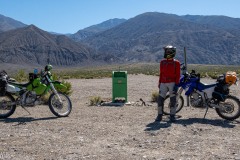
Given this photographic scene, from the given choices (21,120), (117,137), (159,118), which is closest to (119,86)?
(159,118)

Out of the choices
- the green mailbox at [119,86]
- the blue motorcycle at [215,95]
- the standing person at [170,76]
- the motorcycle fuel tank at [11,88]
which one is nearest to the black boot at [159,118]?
the standing person at [170,76]

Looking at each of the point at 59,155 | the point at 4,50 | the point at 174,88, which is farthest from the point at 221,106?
the point at 4,50

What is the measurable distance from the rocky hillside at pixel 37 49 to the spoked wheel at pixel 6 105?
13869 centimetres

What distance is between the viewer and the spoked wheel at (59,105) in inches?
417

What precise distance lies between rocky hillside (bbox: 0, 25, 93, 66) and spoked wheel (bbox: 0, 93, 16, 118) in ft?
455

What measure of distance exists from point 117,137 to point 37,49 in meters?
157

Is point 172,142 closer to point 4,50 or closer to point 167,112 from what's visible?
point 167,112

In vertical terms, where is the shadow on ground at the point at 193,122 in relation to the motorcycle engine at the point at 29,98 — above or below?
below

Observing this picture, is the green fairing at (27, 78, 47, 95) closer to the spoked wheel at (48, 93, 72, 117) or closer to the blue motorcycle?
the spoked wheel at (48, 93, 72, 117)

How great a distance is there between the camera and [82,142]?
775 cm

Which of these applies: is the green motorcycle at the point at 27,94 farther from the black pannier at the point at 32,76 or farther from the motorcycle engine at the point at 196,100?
the motorcycle engine at the point at 196,100

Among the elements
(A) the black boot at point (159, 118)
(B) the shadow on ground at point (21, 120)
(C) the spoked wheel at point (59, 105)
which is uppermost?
(C) the spoked wheel at point (59, 105)

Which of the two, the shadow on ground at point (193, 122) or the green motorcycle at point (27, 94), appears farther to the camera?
the green motorcycle at point (27, 94)

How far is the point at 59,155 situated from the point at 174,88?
13.8 ft
